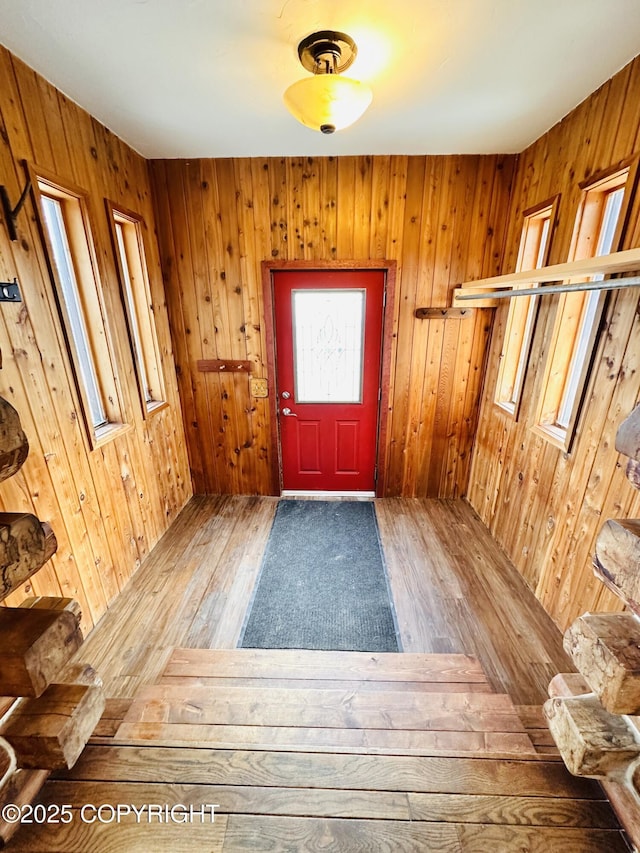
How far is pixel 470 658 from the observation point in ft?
5.81

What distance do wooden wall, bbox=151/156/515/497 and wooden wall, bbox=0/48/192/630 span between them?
41 cm

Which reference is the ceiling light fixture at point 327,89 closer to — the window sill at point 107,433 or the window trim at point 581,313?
the window trim at point 581,313

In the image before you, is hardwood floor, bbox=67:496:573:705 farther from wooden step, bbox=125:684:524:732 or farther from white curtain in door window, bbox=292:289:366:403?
white curtain in door window, bbox=292:289:366:403

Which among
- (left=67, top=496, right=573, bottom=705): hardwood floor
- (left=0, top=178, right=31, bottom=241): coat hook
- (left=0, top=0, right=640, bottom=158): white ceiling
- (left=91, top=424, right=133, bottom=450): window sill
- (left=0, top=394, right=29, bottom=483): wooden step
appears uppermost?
(left=0, top=0, right=640, bottom=158): white ceiling

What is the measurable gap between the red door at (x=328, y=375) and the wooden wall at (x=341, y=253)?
17cm

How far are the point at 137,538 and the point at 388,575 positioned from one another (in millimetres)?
1768

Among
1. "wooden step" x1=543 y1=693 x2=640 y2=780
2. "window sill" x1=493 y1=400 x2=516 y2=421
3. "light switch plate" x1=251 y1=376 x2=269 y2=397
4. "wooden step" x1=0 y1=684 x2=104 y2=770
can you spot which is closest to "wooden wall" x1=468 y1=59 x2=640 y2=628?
"window sill" x1=493 y1=400 x2=516 y2=421

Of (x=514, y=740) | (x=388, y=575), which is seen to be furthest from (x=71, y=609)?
(x=388, y=575)

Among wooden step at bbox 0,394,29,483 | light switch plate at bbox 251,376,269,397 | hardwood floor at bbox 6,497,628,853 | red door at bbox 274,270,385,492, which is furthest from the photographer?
light switch plate at bbox 251,376,269,397

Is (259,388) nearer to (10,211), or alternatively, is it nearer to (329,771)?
(10,211)

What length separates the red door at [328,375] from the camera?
2.90m

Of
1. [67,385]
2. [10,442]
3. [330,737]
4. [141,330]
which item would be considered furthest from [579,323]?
[141,330]

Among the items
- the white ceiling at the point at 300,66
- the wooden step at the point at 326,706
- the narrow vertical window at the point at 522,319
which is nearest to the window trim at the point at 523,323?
the narrow vertical window at the point at 522,319

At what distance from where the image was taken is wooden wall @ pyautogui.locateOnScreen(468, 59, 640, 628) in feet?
5.30
